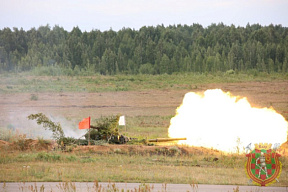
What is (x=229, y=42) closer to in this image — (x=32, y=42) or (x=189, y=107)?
(x=32, y=42)

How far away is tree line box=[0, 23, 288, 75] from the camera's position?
78.2 metres

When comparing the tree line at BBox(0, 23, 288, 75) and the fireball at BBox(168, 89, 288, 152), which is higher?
the tree line at BBox(0, 23, 288, 75)

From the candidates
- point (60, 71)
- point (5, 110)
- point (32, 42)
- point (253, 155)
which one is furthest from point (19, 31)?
point (253, 155)

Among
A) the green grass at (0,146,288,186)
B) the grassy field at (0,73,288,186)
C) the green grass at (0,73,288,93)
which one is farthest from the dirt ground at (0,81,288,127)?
the green grass at (0,146,288,186)

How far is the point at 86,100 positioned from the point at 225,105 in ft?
97.3

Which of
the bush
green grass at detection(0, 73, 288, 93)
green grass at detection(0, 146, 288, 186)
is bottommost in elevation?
green grass at detection(0, 146, 288, 186)

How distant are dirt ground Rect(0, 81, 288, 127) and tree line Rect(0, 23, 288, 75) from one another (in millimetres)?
18442

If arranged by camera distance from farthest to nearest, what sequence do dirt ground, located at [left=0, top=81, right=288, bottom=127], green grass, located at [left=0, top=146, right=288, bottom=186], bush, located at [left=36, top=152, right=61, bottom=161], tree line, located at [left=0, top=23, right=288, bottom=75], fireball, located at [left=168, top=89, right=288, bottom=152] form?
tree line, located at [left=0, top=23, right=288, bottom=75]
dirt ground, located at [left=0, top=81, right=288, bottom=127]
fireball, located at [left=168, top=89, right=288, bottom=152]
bush, located at [left=36, top=152, right=61, bottom=161]
green grass, located at [left=0, top=146, right=288, bottom=186]

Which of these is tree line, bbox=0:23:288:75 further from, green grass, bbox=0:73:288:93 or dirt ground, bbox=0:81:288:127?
dirt ground, bbox=0:81:288:127

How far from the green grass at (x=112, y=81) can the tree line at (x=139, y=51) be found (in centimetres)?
500

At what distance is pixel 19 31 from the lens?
3268 inches

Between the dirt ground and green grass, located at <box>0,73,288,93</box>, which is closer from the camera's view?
the dirt ground

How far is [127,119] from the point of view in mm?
38781

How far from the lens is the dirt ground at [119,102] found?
43.0m
